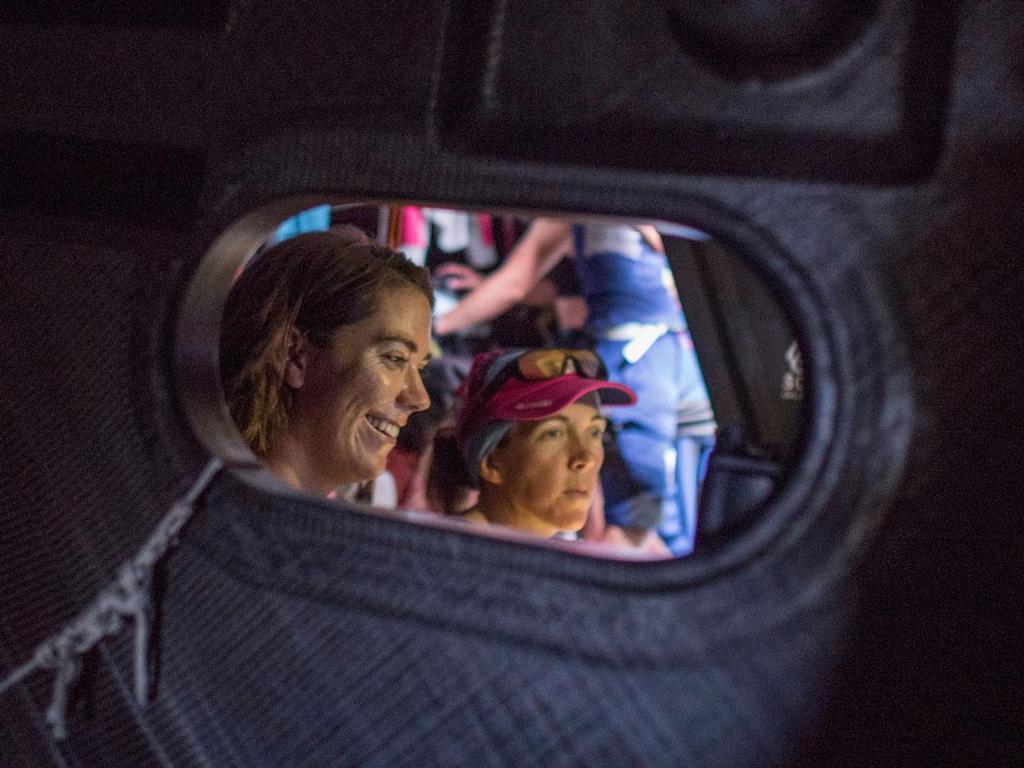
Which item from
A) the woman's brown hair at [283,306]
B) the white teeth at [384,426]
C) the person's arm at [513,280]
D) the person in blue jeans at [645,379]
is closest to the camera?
the woman's brown hair at [283,306]

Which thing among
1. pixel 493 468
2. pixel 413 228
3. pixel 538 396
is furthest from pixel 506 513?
pixel 413 228

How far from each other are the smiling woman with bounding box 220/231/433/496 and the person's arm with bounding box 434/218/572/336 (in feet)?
2.67

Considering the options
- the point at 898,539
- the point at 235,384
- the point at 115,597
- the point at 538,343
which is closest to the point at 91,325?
the point at 115,597

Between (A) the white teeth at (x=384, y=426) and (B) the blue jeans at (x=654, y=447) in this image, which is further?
(B) the blue jeans at (x=654, y=447)

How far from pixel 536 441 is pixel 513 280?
85 centimetres

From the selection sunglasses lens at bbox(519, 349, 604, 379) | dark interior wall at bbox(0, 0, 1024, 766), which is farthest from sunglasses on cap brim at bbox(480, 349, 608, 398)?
dark interior wall at bbox(0, 0, 1024, 766)

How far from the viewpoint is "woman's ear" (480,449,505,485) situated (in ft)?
3.90

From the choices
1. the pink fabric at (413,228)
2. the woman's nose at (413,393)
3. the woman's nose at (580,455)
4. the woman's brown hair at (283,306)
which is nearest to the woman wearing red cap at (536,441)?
the woman's nose at (580,455)

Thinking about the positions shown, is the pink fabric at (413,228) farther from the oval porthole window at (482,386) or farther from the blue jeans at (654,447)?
the blue jeans at (654,447)

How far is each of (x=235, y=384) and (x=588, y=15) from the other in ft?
2.02

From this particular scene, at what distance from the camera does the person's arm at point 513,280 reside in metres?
1.92

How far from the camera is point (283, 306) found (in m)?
1.02

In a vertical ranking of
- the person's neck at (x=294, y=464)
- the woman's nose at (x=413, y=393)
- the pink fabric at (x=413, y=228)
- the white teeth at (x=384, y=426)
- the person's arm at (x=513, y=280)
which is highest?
the pink fabric at (x=413, y=228)

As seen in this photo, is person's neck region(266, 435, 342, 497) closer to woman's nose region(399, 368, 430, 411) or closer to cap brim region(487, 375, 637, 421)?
woman's nose region(399, 368, 430, 411)
